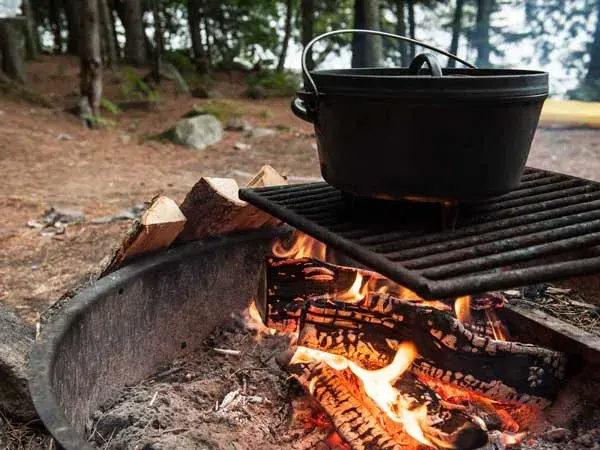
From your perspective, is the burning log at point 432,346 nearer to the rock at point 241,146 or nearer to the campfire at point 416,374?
the campfire at point 416,374

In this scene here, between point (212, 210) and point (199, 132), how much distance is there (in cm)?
531

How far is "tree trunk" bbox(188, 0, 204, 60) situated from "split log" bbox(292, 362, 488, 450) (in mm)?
11598

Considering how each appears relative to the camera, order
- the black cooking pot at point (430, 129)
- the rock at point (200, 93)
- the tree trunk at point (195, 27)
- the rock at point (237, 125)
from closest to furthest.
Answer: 1. the black cooking pot at point (430, 129)
2. the rock at point (237, 125)
3. the rock at point (200, 93)
4. the tree trunk at point (195, 27)

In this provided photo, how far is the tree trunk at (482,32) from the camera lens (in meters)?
8.05

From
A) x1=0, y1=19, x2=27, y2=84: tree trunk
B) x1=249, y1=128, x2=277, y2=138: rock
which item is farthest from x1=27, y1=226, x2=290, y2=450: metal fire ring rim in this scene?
x1=0, y1=19, x2=27, y2=84: tree trunk

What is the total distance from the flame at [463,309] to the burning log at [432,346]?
18cm

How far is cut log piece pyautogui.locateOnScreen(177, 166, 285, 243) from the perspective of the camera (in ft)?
7.09

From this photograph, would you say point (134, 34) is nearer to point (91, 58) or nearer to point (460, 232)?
point (91, 58)

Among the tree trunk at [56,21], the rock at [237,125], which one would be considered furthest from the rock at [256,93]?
the tree trunk at [56,21]

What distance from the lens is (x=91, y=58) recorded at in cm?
743

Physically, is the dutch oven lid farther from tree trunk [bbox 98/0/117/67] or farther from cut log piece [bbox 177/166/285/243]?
tree trunk [bbox 98/0/117/67]

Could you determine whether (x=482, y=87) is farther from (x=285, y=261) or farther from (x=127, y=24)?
(x=127, y=24)

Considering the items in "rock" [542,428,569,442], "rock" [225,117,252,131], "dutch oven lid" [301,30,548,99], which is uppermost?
"dutch oven lid" [301,30,548,99]

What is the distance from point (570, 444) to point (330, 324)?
0.74 meters
